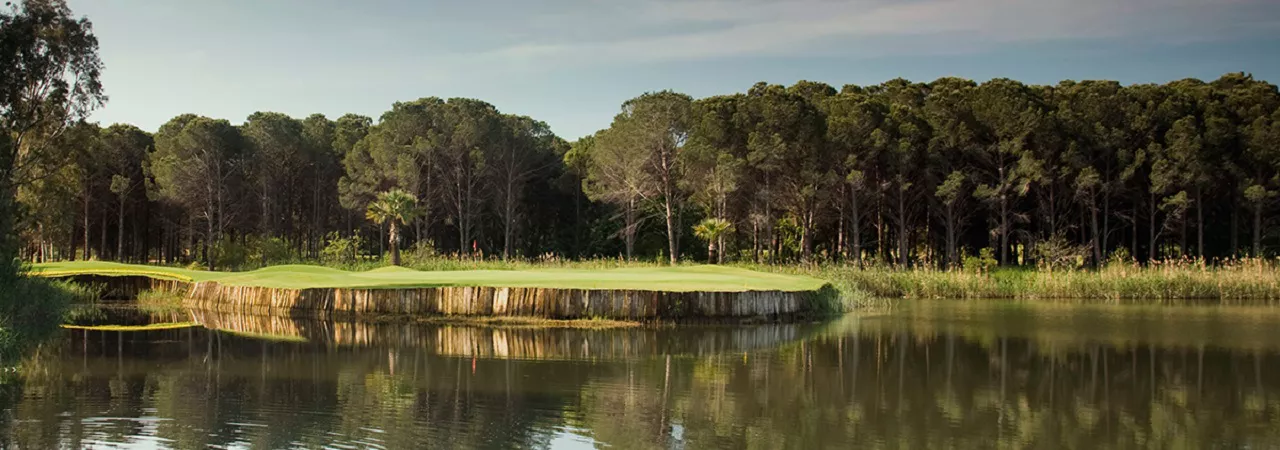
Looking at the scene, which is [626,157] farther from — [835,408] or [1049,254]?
[835,408]

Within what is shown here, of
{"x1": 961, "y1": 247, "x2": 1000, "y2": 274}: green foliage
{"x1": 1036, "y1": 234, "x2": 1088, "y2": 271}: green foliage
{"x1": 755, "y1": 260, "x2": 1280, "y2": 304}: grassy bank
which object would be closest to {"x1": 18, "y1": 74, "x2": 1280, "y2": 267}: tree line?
{"x1": 1036, "y1": 234, "x2": 1088, "y2": 271}: green foliage

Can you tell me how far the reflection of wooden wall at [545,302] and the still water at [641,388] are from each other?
63 cm

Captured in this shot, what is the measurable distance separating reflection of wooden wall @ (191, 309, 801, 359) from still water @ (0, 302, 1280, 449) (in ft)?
0.25

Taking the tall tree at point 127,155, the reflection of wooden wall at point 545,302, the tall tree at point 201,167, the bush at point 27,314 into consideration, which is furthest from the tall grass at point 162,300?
the tall tree at point 127,155

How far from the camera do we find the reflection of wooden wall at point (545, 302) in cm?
1838

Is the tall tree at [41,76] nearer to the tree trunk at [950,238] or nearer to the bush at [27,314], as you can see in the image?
the bush at [27,314]

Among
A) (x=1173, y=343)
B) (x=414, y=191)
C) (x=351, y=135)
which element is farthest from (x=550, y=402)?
(x=351, y=135)

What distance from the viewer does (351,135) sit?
6475 cm

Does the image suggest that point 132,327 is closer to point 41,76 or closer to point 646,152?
point 41,76

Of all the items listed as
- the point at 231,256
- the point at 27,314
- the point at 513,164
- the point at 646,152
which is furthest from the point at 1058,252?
the point at 27,314

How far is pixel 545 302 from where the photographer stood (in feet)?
60.7

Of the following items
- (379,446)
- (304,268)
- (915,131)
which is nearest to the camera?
(379,446)

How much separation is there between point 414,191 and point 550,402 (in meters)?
46.6

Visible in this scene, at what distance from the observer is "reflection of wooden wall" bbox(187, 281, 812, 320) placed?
60.3ft
